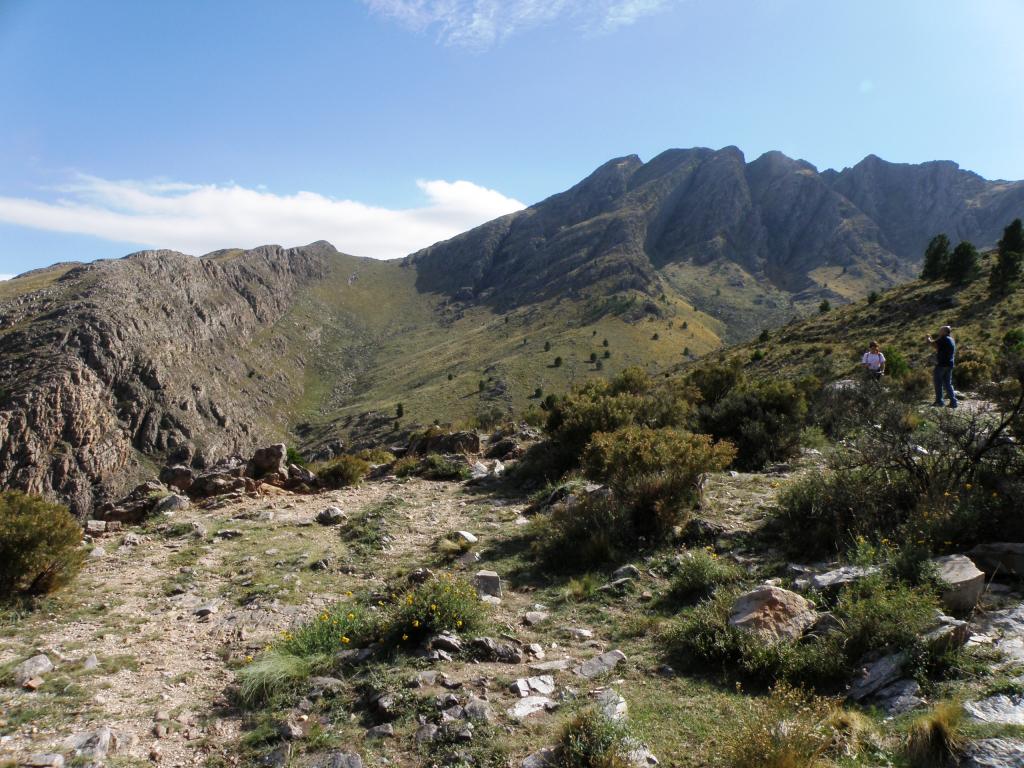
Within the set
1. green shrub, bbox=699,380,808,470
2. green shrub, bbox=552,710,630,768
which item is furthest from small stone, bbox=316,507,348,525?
green shrub, bbox=699,380,808,470

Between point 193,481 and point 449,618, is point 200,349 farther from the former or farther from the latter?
point 449,618

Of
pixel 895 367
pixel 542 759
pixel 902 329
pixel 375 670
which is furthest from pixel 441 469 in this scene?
pixel 902 329

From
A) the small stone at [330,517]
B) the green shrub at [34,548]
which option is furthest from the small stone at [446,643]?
the small stone at [330,517]

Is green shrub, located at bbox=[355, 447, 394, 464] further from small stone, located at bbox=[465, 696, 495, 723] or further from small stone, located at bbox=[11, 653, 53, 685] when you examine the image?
small stone, located at bbox=[465, 696, 495, 723]

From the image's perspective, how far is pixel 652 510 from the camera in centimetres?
873

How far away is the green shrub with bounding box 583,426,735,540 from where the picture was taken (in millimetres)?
8688

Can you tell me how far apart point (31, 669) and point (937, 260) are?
58.7 meters

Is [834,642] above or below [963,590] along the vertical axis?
below

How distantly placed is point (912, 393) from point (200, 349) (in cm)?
11996

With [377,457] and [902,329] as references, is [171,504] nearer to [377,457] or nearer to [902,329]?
[377,457]

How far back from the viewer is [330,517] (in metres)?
11.2

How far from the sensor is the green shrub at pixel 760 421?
41.1ft

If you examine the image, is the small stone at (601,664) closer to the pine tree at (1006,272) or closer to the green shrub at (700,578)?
the green shrub at (700,578)

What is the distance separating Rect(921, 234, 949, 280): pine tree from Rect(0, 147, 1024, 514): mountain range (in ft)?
133
